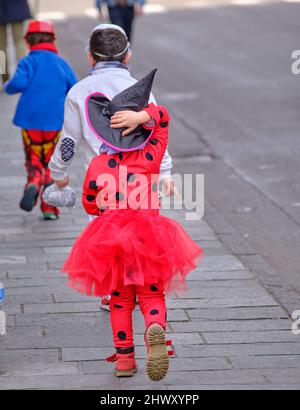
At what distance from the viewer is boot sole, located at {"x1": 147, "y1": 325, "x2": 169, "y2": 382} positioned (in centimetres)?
467

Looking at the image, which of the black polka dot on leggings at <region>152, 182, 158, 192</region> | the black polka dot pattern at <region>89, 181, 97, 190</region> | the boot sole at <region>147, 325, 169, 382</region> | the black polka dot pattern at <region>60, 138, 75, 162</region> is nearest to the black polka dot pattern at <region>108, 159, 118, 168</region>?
the black polka dot pattern at <region>89, 181, 97, 190</region>

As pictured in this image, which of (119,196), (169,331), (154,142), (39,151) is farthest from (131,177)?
(39,151)

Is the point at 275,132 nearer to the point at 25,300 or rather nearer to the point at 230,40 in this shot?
the point at 25,300

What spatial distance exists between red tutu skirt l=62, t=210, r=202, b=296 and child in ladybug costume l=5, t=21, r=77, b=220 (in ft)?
10.00

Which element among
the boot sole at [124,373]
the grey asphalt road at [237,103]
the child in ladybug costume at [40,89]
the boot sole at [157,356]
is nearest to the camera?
the boot sole at [157,356]

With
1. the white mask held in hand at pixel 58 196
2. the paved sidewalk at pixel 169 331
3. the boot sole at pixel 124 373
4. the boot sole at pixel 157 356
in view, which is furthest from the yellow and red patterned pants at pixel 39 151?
the boot sole at pixel 157 356

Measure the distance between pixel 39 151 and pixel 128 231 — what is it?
345 cm

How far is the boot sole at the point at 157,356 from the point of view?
15.3 ft

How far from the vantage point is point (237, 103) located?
13.5m

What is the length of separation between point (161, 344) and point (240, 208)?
4.12 meters

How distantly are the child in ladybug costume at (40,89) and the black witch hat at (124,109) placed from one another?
2.93 m

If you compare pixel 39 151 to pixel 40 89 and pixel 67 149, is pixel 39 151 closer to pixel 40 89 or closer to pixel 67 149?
pixel 40 89

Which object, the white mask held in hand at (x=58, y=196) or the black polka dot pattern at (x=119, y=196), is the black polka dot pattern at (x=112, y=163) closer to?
the black polka dot pattern at (x=119, y=196)

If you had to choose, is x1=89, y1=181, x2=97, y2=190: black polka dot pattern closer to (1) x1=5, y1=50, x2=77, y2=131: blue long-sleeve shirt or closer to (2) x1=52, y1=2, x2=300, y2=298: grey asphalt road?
(2) x1=52, y1=2, x2=300, y2=298: grey asphalt road
